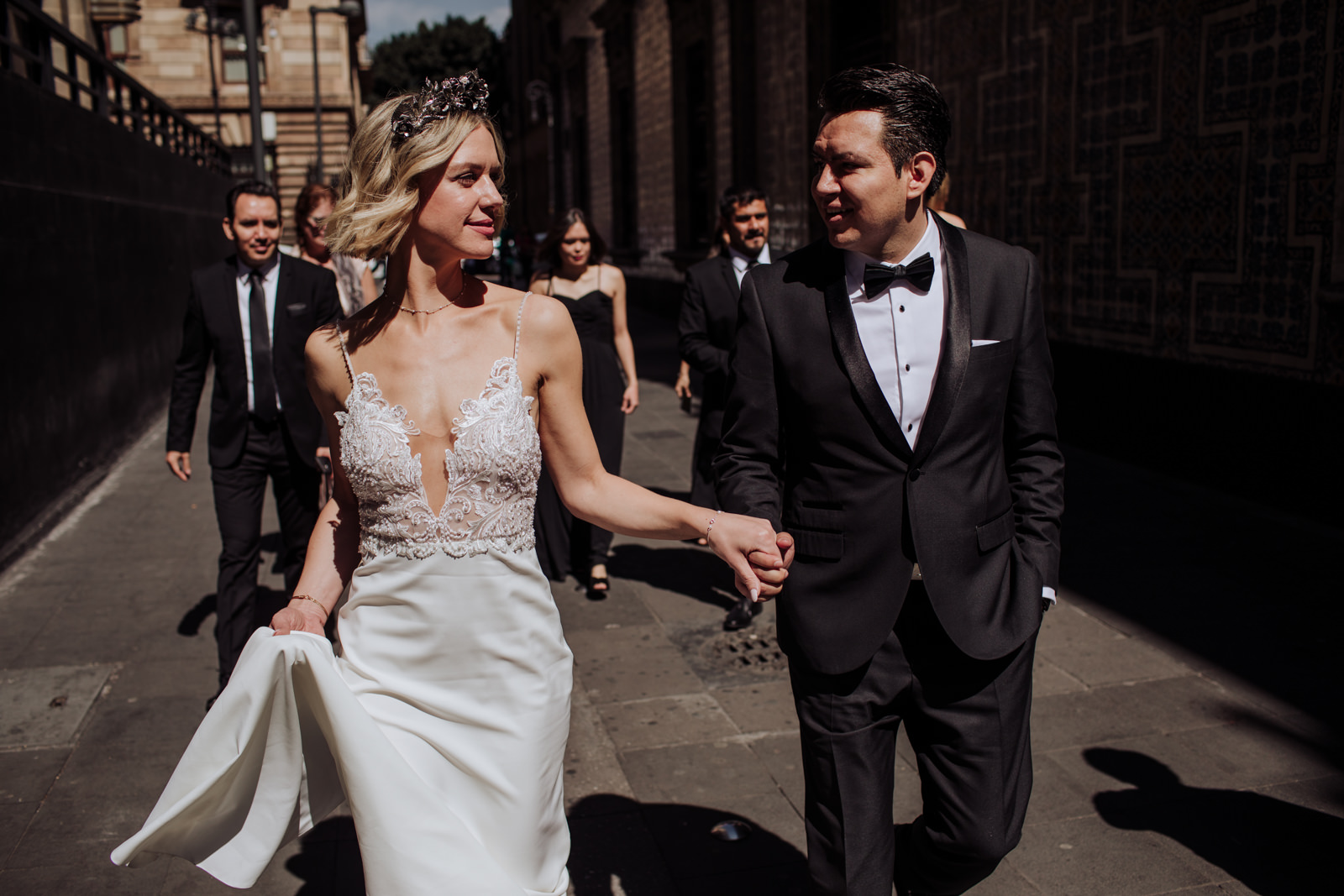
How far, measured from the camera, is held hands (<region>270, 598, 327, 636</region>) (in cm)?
229

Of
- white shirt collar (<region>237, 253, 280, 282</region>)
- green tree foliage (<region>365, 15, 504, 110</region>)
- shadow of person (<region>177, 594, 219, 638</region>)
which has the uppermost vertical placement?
green tree foliage (<region>365, 15, 504, 110</region>)

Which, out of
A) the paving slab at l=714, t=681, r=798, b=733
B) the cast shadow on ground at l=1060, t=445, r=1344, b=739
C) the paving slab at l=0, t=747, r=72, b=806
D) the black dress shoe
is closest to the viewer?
the paving slab at l=0, t=747, r=72, b=806

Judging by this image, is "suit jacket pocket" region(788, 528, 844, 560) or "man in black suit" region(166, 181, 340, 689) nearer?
"suit jacket pocket" region(788, 528, 844, 560)

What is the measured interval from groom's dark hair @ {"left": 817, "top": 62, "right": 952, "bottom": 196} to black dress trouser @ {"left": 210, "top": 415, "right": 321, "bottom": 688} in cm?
318

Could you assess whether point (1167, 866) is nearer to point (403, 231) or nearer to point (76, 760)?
point (403, 231)

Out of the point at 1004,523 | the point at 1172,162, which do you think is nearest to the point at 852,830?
the point at 1004,523

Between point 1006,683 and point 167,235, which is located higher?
point 167,235

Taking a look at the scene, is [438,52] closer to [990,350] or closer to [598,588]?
[598,588]

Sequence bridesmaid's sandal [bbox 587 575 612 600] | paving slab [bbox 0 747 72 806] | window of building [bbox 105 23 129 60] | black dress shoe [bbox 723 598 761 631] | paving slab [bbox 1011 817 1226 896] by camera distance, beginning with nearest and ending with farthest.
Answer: paving slab [bbox 1011 817 1226 896]
paving slab [bbox 0 747 72 806]
black dress shoe [bbox 723 598 761 631]
bridesmaid's sandal [bbox 587 575 612 600]
window of building [bbox 105 23 129 60]

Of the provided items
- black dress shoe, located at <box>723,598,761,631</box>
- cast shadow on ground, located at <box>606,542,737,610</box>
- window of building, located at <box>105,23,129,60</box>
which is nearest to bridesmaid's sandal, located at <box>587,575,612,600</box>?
cast shadow on ground, located at <box>606,542,737,610</box>

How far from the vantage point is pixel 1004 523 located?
2.64 meters

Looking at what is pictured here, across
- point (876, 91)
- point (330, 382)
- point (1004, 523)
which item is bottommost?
point (1004, 523)

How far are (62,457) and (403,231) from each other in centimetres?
721

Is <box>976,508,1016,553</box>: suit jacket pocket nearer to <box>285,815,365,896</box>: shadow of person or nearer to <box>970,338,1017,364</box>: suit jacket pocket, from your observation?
<box>970,338,1017,364</box>: suit jacket pocket
